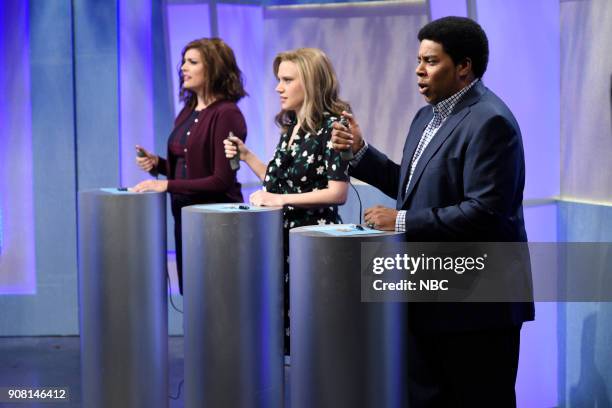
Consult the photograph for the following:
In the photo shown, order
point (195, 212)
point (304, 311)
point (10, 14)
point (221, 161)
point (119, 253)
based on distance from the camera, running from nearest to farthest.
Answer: point (304, 311) < point (195, 212) < point (119, 253) < point (221, 161) < point (10, 14)

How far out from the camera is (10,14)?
5.33 m

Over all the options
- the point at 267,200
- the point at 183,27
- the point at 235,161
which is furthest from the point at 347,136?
the point at 183,27

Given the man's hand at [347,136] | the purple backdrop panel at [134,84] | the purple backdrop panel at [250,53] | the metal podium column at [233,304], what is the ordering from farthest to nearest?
1. the purple backdrop panel at [134,84]
2. the purple backdrop panel at [250,53]
3. the metal podium column at [233,304]
4. the man's hand at [347,136]

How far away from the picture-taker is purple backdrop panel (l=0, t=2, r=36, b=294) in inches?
210

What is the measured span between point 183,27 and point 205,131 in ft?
5.13

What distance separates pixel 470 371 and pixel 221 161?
1699mm

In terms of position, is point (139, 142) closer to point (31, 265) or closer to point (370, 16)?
point (31, 265)

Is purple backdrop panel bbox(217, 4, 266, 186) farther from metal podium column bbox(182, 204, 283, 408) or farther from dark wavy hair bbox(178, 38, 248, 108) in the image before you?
metal podium column bbox(182, 204, 283, 408)

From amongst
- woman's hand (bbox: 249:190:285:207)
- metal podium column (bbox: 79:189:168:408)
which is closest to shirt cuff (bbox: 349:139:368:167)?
woman's hand (bbox: 249:190:285:207)

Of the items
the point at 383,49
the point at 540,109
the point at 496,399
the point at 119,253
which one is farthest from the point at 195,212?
the point at 383,49

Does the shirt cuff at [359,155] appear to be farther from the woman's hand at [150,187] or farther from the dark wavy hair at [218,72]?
the dark wavy hair at [218,72]

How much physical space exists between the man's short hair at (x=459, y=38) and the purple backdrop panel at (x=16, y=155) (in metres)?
3.64

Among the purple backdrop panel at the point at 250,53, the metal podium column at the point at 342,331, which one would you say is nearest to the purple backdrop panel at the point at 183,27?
the purple backdrop panel at the point at 250,53

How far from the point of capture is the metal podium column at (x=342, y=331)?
2373 millimetres
